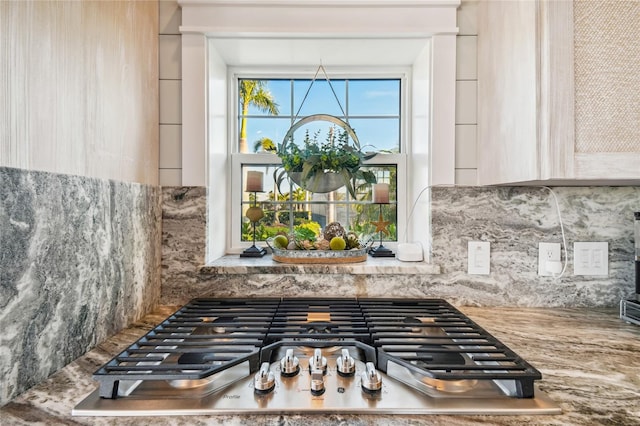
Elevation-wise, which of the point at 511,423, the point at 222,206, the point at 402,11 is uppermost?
the point at 402,11

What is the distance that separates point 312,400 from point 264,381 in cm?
10

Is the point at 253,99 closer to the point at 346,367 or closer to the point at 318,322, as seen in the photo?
the point at 318,322

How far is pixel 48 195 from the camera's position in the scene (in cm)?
81

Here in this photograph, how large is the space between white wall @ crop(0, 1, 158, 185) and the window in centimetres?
46

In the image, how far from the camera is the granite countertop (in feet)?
2.18

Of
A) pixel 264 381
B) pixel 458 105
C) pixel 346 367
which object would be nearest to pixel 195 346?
pixel 264 381

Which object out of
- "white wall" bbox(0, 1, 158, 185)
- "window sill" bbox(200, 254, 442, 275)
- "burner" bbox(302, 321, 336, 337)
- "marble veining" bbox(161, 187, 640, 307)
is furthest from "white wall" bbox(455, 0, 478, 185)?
"white wall" bbox(0, 1, 158, 185)

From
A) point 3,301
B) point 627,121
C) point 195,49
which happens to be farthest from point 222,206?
point 627,121

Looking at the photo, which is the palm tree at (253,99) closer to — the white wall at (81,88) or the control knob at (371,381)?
the white wall at (81,88)

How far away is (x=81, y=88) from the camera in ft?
3.12

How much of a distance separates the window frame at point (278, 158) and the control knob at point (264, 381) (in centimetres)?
98

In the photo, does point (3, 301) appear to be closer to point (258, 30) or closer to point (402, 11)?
point (258, 30)

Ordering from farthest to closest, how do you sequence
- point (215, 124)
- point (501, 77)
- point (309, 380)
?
point (215, 124) < point (501, 77) < point (309, 380)

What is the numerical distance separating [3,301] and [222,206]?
96 centimetres
